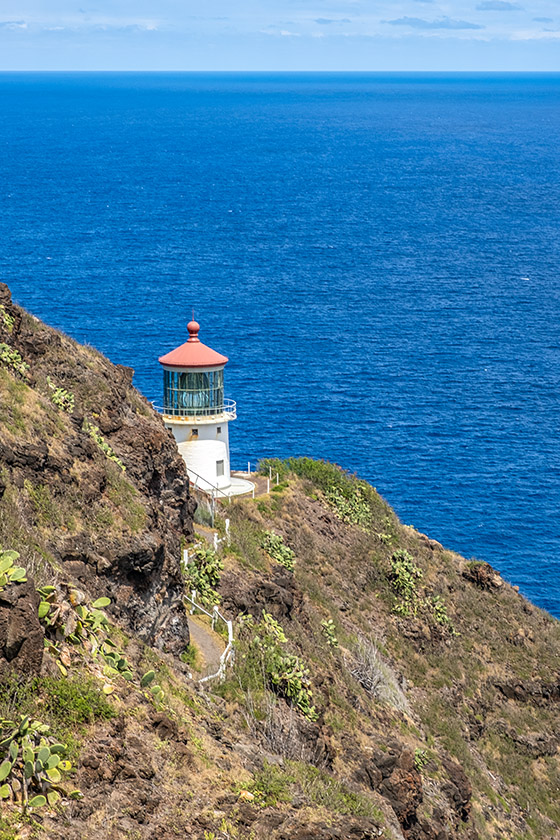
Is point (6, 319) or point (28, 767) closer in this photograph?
point (28, 767)

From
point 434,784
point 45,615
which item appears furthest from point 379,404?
point 45,615

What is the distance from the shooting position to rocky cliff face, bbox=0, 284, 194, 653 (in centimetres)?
2266

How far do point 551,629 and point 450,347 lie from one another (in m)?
62.0

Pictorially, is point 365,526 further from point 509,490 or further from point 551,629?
point 509,490

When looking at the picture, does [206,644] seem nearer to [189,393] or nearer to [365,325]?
[189,393]

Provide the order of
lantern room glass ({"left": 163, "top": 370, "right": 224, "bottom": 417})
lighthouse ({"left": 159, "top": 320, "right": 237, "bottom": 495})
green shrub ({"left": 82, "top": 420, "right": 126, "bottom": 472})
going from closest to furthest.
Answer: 1. green shrub ({"left": 82, "top": 420, "right": 126, "bottom": 472})
2. lighthouse ({"left": 159, "top": 320, "right": 237, "bottom": 495})
3. lantern room glass ({"left": 163, "top": 370, "right": 224, "bottom": 417})

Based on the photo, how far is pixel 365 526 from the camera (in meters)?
46.4

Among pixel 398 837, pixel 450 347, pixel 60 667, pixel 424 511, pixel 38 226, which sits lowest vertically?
pixel 398 837

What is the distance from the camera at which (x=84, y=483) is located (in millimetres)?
24859

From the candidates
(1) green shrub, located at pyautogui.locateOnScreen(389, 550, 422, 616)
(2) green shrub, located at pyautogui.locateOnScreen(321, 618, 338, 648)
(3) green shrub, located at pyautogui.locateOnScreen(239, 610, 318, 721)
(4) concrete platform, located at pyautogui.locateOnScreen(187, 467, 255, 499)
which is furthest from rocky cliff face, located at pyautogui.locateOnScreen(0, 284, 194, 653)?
(1) green shrub, located at pyautogui.locateOnScreen(389, 550, 422, 616)

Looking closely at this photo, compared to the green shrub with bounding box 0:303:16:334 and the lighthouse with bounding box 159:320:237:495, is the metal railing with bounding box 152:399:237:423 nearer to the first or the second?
the lighthouse with bounding box 159:320:237:495

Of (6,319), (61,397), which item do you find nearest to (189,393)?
(61,397)

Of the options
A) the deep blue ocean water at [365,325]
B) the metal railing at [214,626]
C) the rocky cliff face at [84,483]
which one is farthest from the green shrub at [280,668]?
the deep blue ocean water at [365,325]

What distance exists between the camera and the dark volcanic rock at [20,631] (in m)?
15.9
